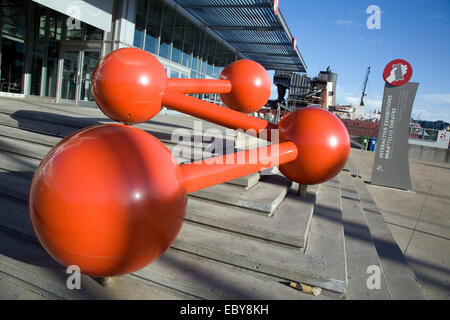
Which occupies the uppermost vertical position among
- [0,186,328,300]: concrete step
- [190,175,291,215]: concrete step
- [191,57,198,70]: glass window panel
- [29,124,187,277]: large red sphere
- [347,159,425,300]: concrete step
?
[191,57,198,70]: glass window panel

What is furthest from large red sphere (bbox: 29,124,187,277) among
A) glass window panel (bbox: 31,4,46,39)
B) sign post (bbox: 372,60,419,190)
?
glass window panel (bbox: 31,4,46,39)

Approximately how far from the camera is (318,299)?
1800 mm

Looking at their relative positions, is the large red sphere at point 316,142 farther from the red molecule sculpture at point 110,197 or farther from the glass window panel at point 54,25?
the glass window panel at point 54,25

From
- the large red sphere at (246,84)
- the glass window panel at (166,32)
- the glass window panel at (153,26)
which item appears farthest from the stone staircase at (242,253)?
the glass window panel at (166,32)

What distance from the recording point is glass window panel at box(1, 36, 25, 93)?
11562 mm

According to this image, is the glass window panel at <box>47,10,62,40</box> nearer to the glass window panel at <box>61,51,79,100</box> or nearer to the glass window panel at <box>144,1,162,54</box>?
the glass window panel at <box>61,51,79,100</box>

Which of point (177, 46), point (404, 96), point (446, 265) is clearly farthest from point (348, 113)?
point (446, 265)

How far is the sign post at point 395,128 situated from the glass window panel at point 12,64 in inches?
525

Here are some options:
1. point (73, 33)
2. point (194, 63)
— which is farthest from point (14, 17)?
point (194, 63)

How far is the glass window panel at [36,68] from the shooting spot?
1200 centimetres

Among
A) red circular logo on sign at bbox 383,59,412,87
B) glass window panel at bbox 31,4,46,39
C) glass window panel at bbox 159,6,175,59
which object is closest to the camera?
red circular logo on sign at bbox 383,59,412,87

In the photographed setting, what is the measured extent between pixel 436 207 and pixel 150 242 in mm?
6265

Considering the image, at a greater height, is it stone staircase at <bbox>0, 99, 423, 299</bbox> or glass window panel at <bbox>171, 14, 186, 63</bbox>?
glass window panel at <bbox>171, 14, 186, 63</bbox>
